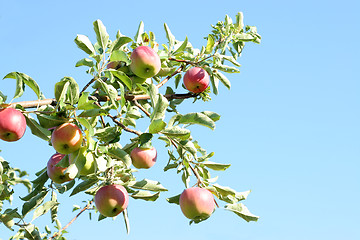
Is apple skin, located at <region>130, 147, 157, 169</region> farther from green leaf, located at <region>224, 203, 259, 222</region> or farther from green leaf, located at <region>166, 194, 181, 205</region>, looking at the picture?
green leaf, located at <region>224, 203, 259, 222</region>

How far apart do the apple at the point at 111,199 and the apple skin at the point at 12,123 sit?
628 millimetres

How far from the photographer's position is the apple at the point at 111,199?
270cm

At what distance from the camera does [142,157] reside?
2.73 m

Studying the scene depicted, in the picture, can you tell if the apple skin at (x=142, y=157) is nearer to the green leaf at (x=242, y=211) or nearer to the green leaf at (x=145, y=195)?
the green leaf at (x=145, y=195)

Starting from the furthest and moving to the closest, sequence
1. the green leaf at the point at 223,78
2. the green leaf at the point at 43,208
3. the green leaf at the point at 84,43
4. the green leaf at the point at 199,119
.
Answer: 1. the green leaf at the point at 223,78
2. the green leaf at the point at 43,208
3. the green leaf at the point at 84,43
4. the green leaf at the point at 199,119

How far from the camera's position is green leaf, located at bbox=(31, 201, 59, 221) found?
3.28m

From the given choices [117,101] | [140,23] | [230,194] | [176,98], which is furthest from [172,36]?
[230,194]

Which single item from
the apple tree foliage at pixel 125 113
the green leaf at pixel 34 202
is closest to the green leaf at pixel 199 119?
the apple tree foliage at pixel 125 113

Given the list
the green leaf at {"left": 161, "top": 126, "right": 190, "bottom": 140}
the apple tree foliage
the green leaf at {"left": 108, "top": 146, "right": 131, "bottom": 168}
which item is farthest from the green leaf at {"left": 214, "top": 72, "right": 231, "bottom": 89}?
the green leaf at {"left": 108, "top": 146, "right": 131, "bottom": 168}

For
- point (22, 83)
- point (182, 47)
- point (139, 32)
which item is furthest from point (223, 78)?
point (22, 83)

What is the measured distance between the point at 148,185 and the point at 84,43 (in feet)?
3.26

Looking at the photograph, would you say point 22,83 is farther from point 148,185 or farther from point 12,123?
point 148,185

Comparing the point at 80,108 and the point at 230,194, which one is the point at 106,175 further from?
the point at 230,194

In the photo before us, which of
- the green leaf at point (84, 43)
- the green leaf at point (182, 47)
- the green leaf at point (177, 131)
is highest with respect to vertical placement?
the green leaf at point (182, 47)
